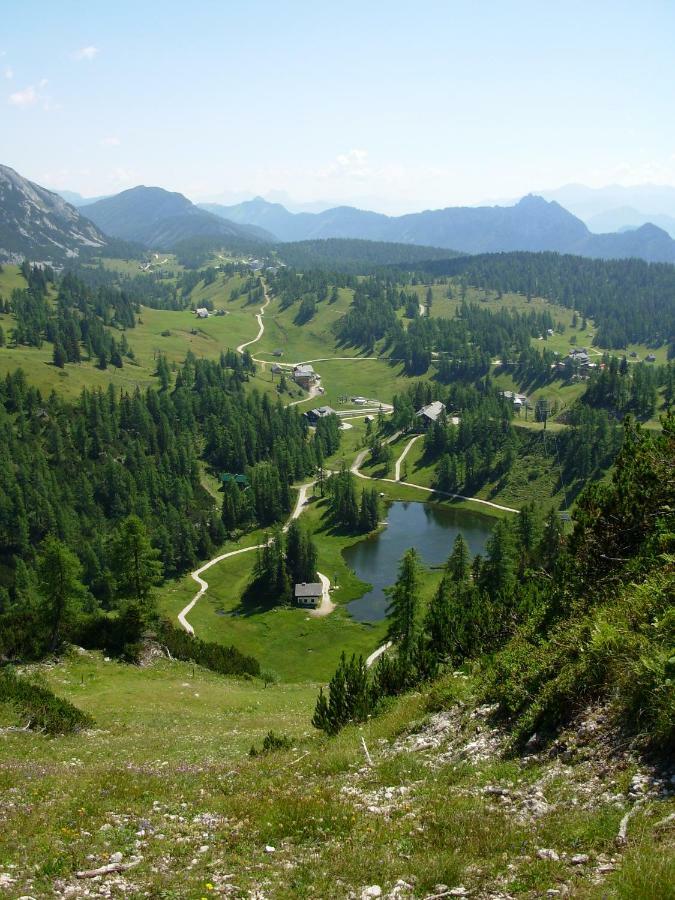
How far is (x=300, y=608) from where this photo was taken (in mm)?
114875

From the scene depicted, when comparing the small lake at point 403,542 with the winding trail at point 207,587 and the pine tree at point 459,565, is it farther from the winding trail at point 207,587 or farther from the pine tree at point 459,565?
the pine tree at point 459,565

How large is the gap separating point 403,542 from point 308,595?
38945 millimetres

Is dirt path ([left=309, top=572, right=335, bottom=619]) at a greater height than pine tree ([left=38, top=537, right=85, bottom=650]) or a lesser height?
lesser

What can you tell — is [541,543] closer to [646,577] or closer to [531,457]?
[646,577]

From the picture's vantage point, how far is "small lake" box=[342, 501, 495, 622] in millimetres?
117875

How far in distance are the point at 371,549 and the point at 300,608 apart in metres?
34.2

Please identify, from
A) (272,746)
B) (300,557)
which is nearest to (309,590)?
(300,557)

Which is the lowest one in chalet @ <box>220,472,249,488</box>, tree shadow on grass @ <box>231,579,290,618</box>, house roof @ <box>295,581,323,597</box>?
tree shadow on grass @ <box>231,579,290,618</box>

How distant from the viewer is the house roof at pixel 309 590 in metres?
116

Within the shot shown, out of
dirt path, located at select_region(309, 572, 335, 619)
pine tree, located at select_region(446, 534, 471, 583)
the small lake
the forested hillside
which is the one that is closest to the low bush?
pine tree, located at select_region(446, 534, 471, 583)

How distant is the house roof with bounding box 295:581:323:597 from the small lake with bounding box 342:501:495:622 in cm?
715

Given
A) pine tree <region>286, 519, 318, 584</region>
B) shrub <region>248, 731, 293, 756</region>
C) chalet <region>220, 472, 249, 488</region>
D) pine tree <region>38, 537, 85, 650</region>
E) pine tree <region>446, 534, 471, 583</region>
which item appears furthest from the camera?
chalet <region>220, 472, 249, 488</region>

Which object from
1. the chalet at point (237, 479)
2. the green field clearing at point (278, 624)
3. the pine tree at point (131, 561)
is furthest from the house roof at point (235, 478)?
the pine tree at point (131, 561)

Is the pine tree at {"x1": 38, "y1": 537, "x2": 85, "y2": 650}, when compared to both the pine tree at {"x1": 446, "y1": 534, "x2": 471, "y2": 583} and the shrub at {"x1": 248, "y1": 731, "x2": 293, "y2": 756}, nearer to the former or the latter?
the shrub at {"x1": 248, "y1": 731, "x2": 293, "y2": 756}
